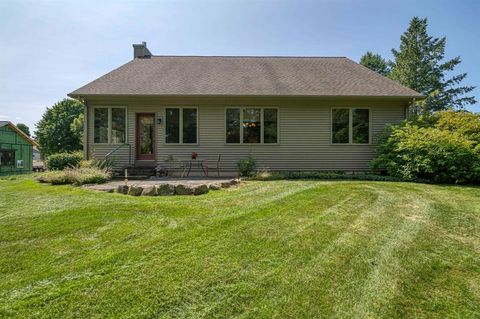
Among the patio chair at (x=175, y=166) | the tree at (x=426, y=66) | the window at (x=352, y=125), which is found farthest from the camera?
the tree at (x=426, y=66)

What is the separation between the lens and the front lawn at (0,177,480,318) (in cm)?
218

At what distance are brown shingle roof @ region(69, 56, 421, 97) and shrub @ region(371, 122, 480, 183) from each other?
2223 millimetres

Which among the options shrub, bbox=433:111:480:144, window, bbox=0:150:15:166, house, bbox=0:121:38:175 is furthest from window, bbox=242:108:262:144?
window, bbox=0:150:15:166

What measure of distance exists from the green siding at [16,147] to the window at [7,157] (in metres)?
0.27

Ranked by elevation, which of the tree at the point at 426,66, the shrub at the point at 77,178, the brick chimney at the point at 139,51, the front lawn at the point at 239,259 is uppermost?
the tree at the point at 426,66

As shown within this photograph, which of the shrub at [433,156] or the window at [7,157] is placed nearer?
the shrub at [433,156]

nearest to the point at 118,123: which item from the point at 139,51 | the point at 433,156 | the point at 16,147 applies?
the point at 139,51

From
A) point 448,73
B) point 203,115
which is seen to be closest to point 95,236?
point 203,115

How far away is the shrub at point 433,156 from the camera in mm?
7922

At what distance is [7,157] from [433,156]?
29.2 metres

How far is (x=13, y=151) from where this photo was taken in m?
23.0

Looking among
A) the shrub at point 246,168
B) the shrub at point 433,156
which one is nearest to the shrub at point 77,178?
the shrub at point 246,168

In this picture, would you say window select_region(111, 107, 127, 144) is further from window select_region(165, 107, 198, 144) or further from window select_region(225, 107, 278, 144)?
window select_region(225, 107, 278, 144)

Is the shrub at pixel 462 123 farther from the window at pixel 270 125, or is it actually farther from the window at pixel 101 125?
the window at pixel 101 125
